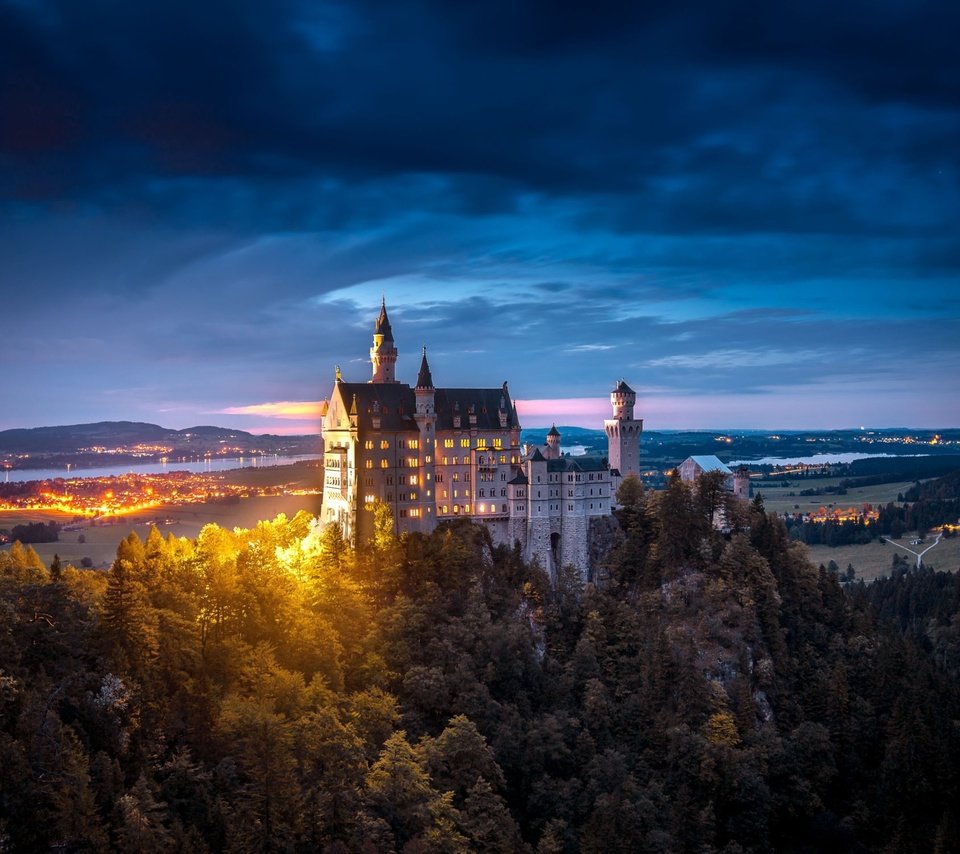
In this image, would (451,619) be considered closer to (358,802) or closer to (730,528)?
(358,802)

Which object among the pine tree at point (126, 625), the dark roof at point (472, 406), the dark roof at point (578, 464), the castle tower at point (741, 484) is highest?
the dark roof at point (472, 406)

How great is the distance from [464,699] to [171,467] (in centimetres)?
11624

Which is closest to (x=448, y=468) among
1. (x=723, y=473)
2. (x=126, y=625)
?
(x=723, y=473)

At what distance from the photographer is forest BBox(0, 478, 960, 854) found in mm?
68375

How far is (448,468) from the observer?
4513 inches

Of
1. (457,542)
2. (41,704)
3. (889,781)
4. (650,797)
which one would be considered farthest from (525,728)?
(41,704)

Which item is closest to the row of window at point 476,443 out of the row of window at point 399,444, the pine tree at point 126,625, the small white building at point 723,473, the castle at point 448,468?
the castle at point 448,468

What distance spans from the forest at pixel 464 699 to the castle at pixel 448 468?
356cm

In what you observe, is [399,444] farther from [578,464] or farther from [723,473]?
[723,473]

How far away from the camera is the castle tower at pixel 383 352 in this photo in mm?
117250

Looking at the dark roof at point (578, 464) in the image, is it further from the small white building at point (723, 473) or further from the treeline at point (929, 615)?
the treeline at point (929, 615)

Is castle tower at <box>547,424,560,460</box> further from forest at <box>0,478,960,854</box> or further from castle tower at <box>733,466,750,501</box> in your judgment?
castle tower at <box>733,466,750,501</box>

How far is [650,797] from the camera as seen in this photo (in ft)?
288

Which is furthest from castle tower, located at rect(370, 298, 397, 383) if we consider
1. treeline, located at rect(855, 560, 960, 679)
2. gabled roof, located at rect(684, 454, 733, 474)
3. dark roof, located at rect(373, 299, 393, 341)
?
treeline, located at rect(855, 560, 960, 679)
